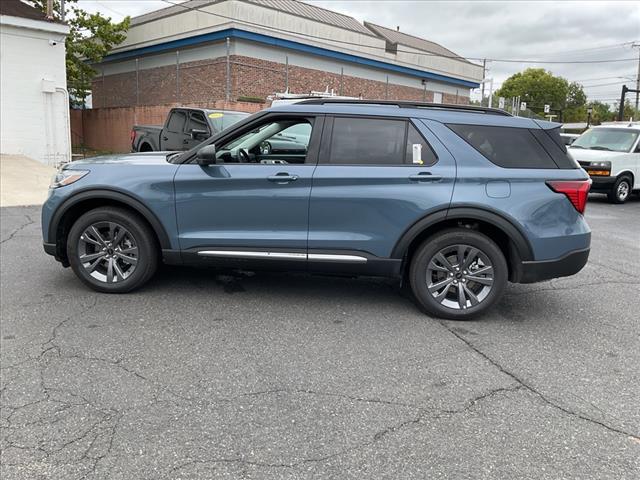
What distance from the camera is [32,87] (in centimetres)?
1620

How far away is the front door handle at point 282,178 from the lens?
15.3 ft

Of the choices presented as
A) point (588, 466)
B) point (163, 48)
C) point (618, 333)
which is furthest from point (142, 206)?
point (163, 48)

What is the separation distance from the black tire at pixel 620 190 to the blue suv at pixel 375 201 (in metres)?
10.2

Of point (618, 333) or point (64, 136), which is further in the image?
point (64, 136)

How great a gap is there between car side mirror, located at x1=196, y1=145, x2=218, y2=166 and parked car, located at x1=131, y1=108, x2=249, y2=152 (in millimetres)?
6344

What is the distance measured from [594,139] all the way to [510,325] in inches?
469

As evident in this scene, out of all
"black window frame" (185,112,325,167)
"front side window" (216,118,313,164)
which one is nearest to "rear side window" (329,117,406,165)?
"black window frame" (185,112,325,167)

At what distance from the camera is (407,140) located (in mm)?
4660

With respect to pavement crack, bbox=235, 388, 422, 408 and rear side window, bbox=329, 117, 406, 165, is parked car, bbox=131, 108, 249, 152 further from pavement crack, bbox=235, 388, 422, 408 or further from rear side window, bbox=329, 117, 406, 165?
pavement crack, bbox=235, 388, 422, 408

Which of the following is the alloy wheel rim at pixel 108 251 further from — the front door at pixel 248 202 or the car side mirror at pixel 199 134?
the car side mirror at pixel 199 134

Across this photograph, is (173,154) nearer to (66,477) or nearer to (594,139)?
(66,477)

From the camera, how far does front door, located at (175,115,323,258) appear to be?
468 centimetres

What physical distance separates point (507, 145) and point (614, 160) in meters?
10.4

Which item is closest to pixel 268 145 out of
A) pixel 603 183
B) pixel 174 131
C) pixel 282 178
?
pixel 282 178
